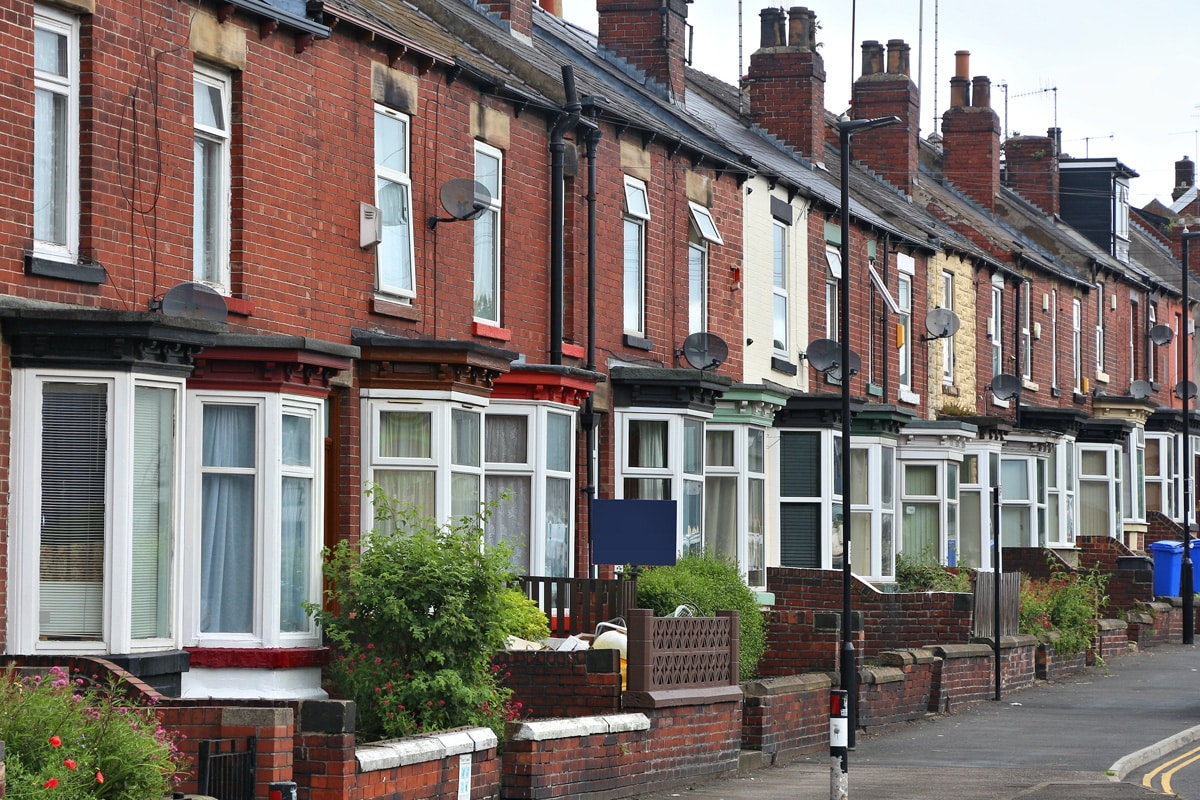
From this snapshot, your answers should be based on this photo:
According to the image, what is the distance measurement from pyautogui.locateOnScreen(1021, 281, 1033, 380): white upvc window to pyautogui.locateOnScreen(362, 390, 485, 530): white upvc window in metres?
24.5

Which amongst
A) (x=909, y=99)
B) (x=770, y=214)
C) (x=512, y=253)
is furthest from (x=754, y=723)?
(x=909, y=99)

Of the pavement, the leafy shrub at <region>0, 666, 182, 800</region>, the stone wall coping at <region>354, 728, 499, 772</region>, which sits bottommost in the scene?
the pavement

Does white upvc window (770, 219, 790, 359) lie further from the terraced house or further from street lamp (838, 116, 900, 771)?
street lamp (838, 116, 900, 771)

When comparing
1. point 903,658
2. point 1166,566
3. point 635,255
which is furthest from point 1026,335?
point 903,658

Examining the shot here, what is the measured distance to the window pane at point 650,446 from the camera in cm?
2350

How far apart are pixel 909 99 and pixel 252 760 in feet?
96.1

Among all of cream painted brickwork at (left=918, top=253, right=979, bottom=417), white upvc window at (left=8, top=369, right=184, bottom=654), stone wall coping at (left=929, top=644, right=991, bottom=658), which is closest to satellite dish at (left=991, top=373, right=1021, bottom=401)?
cream painted brickwork at (left=918, top=253, right=979, bottom=417)

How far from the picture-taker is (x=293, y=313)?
17.1 m

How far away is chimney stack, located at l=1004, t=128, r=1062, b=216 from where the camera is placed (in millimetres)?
49031

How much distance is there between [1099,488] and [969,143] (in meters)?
8.40

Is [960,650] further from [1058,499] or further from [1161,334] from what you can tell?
[1161,334]

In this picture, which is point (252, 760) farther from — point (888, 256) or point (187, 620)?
point (888, 256)

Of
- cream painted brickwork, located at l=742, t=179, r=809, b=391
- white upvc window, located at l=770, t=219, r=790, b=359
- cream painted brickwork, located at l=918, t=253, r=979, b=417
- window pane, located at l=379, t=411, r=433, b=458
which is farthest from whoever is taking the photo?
cream painted brickwork, located at l=918, t=253, r=979, b=417

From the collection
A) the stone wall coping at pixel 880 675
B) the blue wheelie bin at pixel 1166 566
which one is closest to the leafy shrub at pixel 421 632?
the stone wall coping at pixel 880 675
